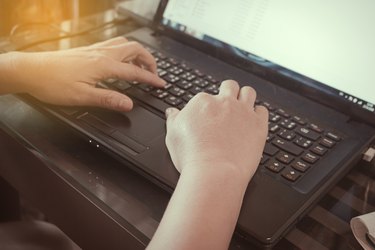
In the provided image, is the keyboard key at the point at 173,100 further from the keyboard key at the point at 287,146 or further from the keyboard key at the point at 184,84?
the keyboard key at the point at 287,146

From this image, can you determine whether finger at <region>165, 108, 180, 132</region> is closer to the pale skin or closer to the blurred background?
the pale skin

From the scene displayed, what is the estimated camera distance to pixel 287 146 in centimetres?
58

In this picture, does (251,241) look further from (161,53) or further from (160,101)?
(161,53)

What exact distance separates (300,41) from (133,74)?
28 cm

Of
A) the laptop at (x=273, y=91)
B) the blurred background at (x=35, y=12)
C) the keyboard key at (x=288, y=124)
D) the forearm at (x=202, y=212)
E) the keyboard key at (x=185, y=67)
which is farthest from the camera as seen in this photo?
the blurred background at (x=35, y=12)

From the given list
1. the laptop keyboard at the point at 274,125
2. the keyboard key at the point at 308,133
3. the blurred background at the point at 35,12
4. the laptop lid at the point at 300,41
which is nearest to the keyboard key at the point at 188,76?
the laptop keyboard at the point at 274,125

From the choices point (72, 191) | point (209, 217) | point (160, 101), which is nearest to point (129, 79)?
point (160, 101)

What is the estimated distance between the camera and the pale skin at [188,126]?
43 cm

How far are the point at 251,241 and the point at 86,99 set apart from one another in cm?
30

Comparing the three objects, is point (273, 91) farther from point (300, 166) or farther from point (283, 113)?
point (300, 166)

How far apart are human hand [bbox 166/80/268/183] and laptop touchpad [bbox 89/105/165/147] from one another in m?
0.03

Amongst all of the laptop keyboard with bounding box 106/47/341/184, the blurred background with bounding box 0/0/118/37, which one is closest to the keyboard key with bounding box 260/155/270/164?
the laptop keyboard with bounding box 106/47/341/184

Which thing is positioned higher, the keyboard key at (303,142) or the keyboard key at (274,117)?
the keyboard key at (303,142)

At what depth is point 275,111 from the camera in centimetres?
67
